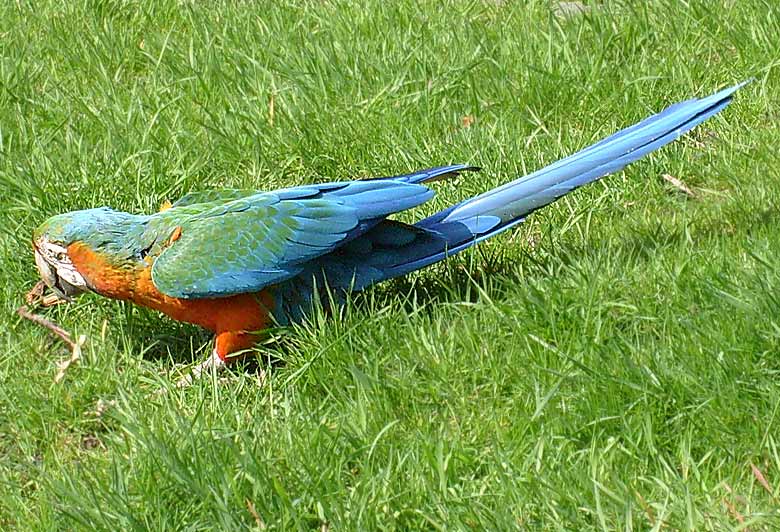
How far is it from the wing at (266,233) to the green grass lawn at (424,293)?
21 centimetres

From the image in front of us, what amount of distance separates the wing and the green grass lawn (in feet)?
0.70

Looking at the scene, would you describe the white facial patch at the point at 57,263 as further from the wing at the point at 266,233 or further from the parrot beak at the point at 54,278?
the wing at the point at 266,233

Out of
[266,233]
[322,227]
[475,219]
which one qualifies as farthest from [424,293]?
[266,233]

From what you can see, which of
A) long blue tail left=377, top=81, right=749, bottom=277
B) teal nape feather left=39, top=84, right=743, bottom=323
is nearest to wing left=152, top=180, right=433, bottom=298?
teal nape feather left=39, top=84, right=743, bottom=323

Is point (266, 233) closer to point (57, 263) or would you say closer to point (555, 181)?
point (57, 263)

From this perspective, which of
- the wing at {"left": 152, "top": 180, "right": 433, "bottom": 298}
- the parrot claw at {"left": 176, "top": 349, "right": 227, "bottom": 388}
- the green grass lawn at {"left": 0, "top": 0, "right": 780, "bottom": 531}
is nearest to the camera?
the green grass lawn at {"left": 0, "top": 0, "right": 780, "bottom": 531}

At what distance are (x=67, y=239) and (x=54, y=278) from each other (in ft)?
0.54

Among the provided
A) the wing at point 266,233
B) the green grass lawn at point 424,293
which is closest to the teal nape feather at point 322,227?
the wing at point 266,233

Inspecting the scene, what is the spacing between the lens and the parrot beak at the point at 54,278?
3465 millimetres

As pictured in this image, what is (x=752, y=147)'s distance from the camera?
13.6ft

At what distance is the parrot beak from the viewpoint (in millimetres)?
3465

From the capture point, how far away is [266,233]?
3.30 meters

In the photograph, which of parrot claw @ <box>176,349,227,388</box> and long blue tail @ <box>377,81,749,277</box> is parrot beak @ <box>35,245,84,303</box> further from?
long blue tail @ <box>377,81,749,277</box>

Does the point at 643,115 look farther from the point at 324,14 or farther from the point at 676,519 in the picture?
the point at 676,519
